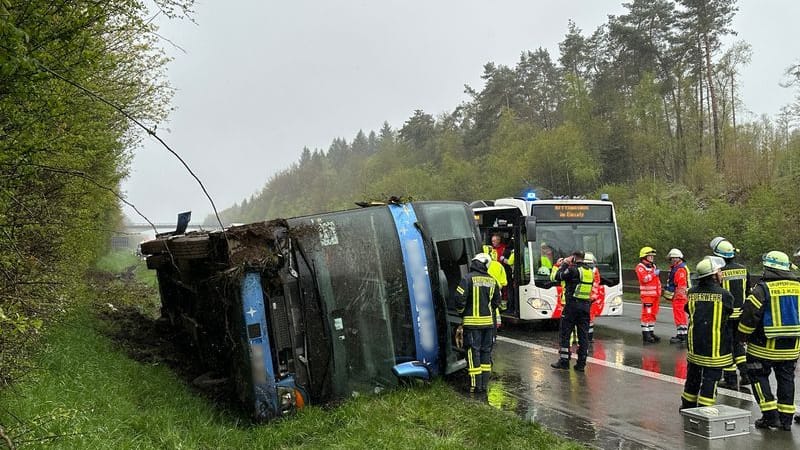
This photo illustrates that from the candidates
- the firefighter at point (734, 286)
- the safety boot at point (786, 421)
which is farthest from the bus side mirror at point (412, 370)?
the firefighter at point (734, 286)

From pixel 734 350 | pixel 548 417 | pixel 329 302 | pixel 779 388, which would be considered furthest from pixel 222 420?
pixel 734 350

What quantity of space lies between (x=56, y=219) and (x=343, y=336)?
3610 millimetres

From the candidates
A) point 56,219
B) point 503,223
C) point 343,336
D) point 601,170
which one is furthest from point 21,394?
point 601,170

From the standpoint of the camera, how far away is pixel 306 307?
19.1ft

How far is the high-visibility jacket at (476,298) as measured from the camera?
682 centimetres

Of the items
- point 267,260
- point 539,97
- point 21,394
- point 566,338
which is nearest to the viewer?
point 21,394

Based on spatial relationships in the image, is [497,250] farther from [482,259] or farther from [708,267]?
[708,267]

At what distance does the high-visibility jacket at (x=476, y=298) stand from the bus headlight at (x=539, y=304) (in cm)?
413

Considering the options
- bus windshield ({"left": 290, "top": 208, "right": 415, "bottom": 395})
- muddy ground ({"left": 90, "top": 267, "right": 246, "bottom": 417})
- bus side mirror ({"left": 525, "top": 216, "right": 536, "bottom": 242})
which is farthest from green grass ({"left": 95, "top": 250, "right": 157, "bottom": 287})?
bus windshield ({"left": 290, "top": 208, "right": 415, "bottom": 395})

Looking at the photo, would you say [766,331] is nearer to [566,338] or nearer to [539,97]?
[566,338]

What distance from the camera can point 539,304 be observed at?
428 inches

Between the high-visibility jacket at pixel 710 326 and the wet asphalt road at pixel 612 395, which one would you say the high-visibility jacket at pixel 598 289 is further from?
the high-visibility jacket at pixel 710 326

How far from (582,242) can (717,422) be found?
6.32 metres

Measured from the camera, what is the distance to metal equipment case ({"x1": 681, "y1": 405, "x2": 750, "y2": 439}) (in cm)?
527
